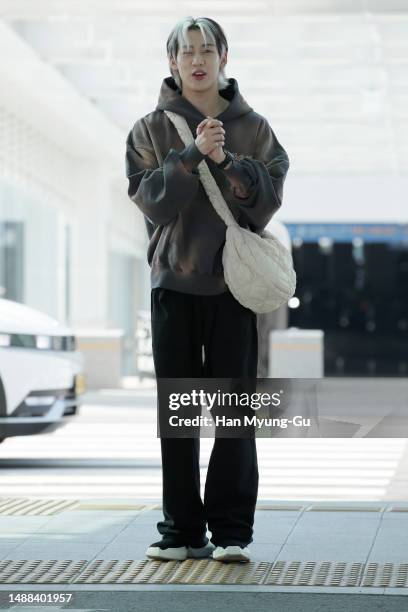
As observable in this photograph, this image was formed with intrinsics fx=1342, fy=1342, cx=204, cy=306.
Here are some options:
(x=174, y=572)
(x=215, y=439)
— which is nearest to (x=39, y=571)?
(x=174, y=572)

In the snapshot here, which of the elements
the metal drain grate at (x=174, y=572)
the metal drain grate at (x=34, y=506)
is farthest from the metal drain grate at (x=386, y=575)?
the metal drain grate at (x=34, y=506)

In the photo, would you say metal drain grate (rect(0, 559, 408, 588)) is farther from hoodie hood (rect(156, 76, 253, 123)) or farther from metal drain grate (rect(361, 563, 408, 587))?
hoodie hood (rect(156, 76, 253, 123))

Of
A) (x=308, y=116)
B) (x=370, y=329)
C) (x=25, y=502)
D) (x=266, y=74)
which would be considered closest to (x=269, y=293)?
(x=25, y=502)

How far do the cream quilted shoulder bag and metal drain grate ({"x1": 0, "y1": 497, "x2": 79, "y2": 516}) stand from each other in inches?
76.8

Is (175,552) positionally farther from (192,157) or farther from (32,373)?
(32,373)

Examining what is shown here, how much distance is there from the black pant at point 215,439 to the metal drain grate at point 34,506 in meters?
1.51

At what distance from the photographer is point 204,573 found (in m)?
4.52

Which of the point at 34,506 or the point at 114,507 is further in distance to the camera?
the point at 34,506

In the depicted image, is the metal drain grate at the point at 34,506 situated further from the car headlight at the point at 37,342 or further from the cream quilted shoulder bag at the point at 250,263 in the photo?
the cream quilted shoulder bag at the point at 250,263

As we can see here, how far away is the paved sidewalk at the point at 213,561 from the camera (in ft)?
13.6

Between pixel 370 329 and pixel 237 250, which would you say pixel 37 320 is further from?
pixel 370 329

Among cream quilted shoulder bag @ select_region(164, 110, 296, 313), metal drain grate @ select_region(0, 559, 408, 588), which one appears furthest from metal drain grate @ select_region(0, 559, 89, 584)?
cream quilted shoulder bag @ select_region(164, 110, 296, 313)

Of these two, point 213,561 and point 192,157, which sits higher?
point 192,157

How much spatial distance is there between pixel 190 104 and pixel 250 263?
0.64 metres
